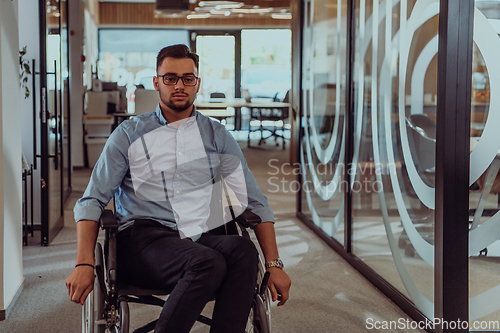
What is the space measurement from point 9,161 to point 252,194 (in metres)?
1.30

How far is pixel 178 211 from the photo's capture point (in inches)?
76.1

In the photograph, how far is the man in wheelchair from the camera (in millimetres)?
1607

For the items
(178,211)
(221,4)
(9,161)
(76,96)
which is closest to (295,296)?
(178,211)

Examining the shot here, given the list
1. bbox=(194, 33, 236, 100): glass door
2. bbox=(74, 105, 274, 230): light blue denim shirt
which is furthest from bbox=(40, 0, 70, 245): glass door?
bbox=(194, 33, 236, 100): glass door

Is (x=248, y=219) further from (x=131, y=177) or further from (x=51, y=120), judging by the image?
(x=51, y=120)

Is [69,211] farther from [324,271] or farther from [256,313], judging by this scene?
[256,313]

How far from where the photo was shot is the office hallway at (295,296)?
2.39 metres

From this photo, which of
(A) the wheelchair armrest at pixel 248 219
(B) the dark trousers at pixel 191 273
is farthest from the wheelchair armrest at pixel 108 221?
(A) the wheelchair armrest at pixel 248 219

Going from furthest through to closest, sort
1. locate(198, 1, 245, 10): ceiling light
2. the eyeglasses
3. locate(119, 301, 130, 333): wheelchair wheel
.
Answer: locate(198, 1, 245, 10): ceiling light → the eyeglasses → locate(119, 301, 130, 333): wheelchair wheel

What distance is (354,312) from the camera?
Answer: 8.36 feet

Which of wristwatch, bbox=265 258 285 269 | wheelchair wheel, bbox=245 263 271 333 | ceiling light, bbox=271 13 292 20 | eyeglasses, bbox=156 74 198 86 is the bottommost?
wheelchair wheel, bbox=245 263 271 333

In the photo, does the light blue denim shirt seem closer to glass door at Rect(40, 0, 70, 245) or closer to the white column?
glass door at Rect(40, 0, 70, 245)

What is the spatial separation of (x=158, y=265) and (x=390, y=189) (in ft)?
4.83

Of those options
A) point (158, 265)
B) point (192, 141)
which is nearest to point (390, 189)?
point (192, 141)
